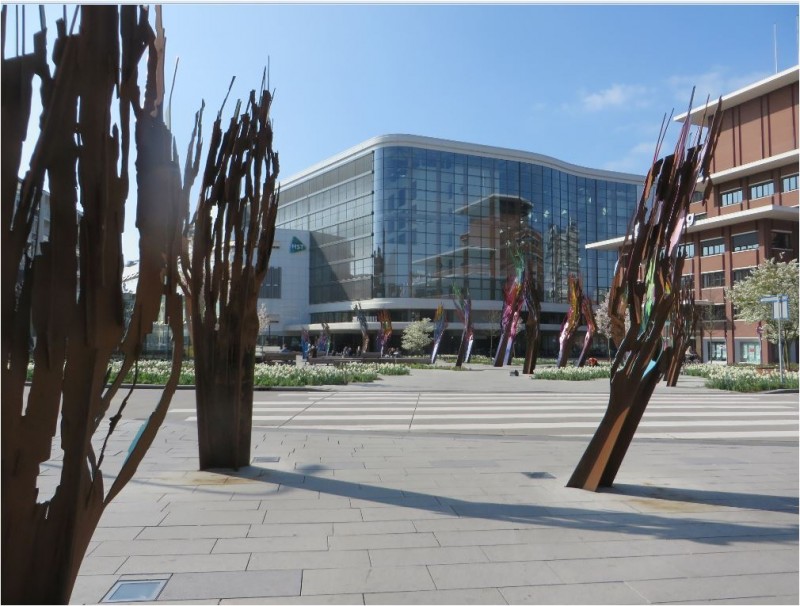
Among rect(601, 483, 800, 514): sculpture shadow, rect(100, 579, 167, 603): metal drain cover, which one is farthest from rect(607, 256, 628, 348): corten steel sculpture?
rect(100, 579, 167, 603): metal drain cover

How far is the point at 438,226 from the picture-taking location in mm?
68250

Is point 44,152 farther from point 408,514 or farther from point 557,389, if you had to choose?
point 557,389

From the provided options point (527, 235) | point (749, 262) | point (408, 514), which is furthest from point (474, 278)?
point (408, 514)

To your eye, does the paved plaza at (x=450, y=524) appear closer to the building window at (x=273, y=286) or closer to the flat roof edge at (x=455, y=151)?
the flat roof edge at (x=455, y=151)

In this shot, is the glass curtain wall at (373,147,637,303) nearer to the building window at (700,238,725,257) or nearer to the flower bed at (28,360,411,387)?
the building window at (700,238,725,257)

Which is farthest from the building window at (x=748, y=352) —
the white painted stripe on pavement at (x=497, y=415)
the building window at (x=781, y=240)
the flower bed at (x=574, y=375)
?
the white painted stripe on pavement at (x=497, y=415)

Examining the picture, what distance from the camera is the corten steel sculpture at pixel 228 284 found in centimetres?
742

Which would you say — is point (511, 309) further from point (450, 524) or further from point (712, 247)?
point (450, 524)

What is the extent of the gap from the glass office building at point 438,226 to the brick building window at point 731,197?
18556mm

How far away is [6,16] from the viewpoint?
9.27 ft

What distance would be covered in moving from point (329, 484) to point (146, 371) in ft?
60.6

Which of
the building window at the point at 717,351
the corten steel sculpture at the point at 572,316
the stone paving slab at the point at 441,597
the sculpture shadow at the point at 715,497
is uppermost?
the corten steel sculpture at the point at 572,316

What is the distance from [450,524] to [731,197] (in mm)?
58720

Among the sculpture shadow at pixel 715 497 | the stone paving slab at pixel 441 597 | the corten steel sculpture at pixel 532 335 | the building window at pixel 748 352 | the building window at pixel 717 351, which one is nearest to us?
the stone paving slab at pixel 441 597
